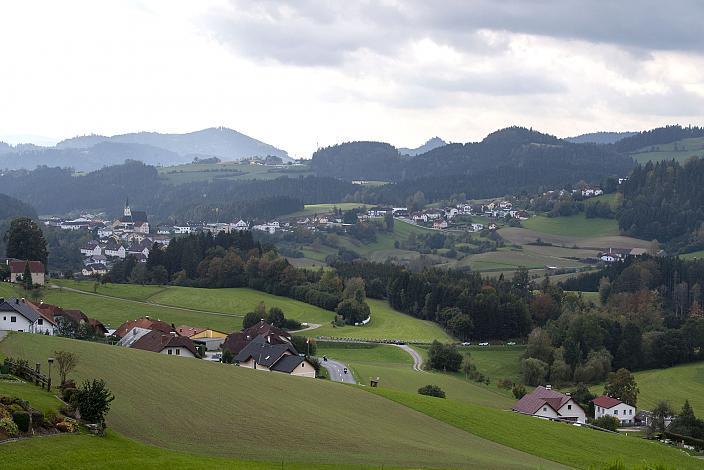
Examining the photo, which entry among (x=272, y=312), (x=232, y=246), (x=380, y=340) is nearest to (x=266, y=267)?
(x=232, y=246)

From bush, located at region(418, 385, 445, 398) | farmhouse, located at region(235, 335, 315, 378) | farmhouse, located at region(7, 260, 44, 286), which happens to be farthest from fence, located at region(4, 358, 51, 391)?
farmhouse, located at region(7, 260, 44, 286)

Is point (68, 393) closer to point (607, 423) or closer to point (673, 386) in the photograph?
point (607, 423)

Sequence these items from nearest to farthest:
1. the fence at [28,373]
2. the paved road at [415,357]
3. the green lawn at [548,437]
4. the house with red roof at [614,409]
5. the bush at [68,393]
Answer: the bush at [68,393] < the fence at [28,373] < the green lawn at [548,437] < the house with red roof at [614,409] < the paved road at [415,357]

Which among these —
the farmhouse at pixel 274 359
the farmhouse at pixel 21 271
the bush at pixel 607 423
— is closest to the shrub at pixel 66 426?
the farmhouse at pixel 274 359

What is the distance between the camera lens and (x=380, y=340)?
8869cm

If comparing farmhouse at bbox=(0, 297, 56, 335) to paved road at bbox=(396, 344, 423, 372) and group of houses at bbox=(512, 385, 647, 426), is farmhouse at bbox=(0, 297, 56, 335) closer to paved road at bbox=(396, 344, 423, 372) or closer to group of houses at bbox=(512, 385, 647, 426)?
paved road at bbox=(396, 344, 423, 372)

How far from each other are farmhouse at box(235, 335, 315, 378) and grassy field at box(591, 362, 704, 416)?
2615 centimetres

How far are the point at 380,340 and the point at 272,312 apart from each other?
1121cm

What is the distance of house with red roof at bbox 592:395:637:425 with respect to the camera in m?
63.7

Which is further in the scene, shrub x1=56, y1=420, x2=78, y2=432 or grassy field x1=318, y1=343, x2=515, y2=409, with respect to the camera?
grassy field x1=318, y1=343, x2=515, y2=409

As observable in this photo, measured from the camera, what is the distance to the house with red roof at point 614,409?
→ 209ft

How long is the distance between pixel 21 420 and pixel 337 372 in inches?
1553

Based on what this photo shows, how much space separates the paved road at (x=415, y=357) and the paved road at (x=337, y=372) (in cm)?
733

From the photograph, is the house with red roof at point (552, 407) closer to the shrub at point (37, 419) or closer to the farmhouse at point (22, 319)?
the farmhouse at point (22, 319)
